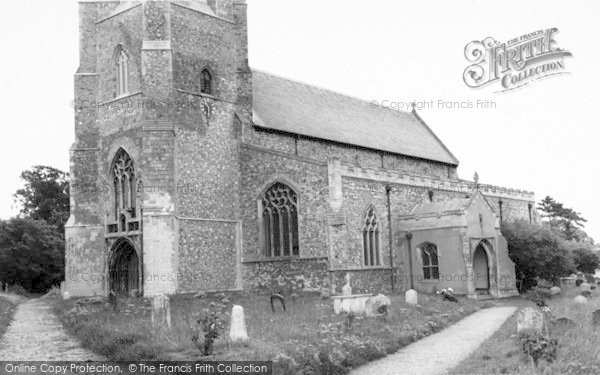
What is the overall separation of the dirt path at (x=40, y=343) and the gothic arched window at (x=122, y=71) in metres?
9.84

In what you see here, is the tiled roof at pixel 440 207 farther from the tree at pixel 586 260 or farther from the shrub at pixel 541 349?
the shrub at pixel 541 349

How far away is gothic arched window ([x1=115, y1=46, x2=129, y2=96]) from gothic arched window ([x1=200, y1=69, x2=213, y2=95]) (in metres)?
3.06

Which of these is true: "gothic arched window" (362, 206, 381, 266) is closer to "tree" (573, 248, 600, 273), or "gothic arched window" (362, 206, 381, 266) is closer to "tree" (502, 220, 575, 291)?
"tree" (502, 220, 575, 291)

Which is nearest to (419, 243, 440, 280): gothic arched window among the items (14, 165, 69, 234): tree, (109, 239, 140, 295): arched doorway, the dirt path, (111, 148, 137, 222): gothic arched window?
(109, 239, 140, 295): arched doorway

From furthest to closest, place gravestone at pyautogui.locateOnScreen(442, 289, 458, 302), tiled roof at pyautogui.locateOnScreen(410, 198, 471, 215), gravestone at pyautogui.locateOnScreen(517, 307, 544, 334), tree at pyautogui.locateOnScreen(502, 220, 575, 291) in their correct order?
tree at pyautogui.locateOnScreen(502, 220, 575, 291) → tiled roof at pyautogui.locateOnScreen(410, 198, 471, 215) → gravestone at pyautogui.locateOnScreen(442, 289, 458, 302) → gravestone at pyautogui.locateOnScreen(517, 307, 544, 334)

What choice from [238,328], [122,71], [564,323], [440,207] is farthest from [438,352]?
[122,71]

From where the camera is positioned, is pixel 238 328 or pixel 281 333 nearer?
pixel 238 328

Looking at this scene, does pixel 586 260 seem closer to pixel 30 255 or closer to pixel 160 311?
pixel 160 311

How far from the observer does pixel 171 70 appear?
2620 centimetres

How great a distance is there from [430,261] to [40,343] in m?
17.5

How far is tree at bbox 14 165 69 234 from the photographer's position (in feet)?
198

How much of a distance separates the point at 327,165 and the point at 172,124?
6.16 m

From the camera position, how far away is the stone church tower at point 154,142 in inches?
995

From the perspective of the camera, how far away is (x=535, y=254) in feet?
102
